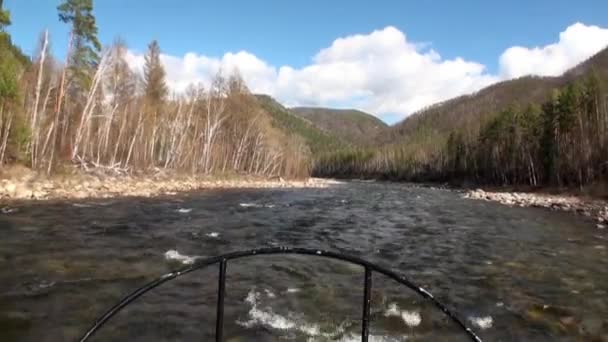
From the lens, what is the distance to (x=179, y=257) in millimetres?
12328

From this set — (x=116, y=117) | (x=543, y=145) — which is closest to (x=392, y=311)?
(x=116, y=117)

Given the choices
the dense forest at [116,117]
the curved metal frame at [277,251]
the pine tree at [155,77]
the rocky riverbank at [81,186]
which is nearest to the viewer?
the curved metal frame at [277,251]

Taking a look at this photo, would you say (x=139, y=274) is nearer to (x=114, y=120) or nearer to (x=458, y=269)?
(x=458, y=269)

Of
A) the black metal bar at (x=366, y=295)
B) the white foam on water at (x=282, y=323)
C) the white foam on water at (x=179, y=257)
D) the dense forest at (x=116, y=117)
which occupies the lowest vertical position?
the white foam on water at (x=282, y=323)

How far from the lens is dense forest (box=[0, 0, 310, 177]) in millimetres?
32062

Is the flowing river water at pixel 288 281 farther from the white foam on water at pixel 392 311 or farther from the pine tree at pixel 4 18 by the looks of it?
the pine tree at pixel 4 18

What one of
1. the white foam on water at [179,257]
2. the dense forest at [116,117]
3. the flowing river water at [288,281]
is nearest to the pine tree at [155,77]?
the dense forest at [116,117]

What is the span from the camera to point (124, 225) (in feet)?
57.9

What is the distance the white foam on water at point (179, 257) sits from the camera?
11839 millimetres

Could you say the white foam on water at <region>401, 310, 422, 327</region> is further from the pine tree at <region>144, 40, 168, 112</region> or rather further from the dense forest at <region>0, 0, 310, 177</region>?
the pine tree at <region>144, 40, 168, 112</region>

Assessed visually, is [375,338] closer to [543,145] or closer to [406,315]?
[406,315]

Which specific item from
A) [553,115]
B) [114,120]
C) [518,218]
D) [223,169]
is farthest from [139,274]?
[553,115]

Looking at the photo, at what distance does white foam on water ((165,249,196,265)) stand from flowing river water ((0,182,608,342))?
53mm

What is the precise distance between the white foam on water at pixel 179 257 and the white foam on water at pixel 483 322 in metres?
7.02
